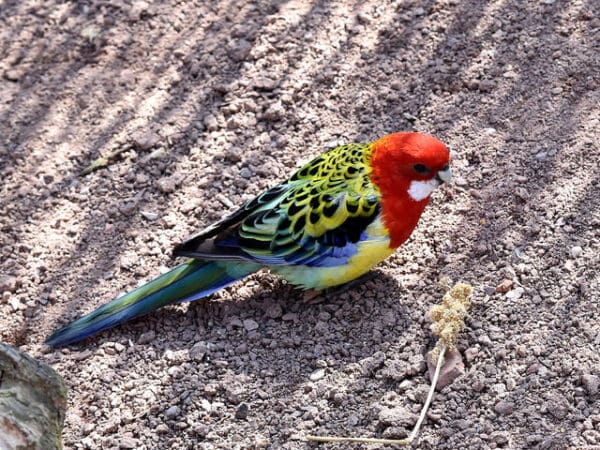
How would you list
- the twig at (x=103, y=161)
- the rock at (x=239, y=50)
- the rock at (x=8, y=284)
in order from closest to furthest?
the rock at (x=8, y=284) < the twig at (x=103, y=161) < the rock at (x=239, y=50)

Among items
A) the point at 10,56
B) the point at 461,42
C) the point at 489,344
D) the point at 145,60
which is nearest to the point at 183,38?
the point at 145,60

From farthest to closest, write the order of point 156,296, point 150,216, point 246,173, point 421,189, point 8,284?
1. point 246,173
2. point 150,216
3. point 8,284
4. point 156,296
5. point 421,189

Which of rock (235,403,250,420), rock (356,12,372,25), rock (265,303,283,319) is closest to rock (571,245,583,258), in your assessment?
rock (265,303,283,319)

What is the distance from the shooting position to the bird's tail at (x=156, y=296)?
457 cm

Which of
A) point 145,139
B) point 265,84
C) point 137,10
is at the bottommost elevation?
point 145,139

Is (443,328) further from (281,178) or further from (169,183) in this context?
(169,183)

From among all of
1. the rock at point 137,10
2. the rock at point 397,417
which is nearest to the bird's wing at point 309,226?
the rock at point 397,417

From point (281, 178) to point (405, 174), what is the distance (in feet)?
3.52

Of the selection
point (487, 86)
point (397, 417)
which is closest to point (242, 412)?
point (397, 417)

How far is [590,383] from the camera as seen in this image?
399 cm

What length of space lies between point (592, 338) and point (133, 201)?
2.67 m

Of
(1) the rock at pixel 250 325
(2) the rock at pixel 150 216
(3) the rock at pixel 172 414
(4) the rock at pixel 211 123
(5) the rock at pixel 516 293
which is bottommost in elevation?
(3) the rock at pixel 172 414

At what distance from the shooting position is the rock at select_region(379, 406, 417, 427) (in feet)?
13.3

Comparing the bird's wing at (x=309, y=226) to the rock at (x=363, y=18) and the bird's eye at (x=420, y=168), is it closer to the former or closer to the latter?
the bird's eye at (x=420, y=168)
